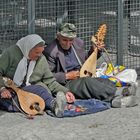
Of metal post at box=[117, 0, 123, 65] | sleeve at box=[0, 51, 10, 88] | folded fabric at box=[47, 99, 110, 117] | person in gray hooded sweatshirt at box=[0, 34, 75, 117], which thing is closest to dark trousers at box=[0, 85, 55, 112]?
person in gray hooded sweatshirt at box=[0, 34, 75, 117]

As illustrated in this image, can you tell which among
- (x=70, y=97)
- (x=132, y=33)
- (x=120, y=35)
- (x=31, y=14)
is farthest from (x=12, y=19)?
(x=132, y=33)

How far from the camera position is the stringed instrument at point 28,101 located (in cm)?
574

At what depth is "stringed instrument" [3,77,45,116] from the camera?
5742mm

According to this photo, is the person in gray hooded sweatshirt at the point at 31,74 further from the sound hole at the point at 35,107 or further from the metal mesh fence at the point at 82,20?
the metal mesh fence at the point at 82,20

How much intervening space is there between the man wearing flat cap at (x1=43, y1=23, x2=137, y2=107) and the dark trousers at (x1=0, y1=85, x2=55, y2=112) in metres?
0.47

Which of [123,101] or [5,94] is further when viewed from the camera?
[123,101]

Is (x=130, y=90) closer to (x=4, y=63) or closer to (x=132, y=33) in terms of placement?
(x=4, y=63)

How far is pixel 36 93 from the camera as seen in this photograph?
5.87m

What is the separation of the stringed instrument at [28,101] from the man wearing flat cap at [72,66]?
60 cm

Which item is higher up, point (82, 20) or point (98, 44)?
point (82, 20)

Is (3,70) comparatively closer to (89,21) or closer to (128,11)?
(89,21)

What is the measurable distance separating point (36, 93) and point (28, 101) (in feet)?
0.55

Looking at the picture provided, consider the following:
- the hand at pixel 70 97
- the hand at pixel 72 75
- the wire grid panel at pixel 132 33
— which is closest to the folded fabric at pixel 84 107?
the hand at pixel 70 97

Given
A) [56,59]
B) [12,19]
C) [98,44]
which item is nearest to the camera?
[56,59]
